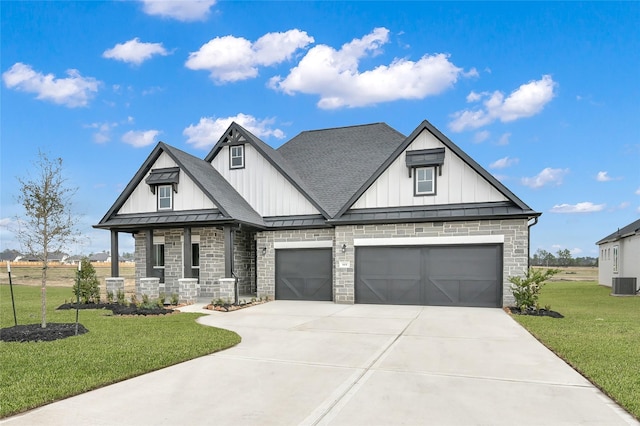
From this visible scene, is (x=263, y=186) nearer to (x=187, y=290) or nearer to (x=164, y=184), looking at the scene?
(x=164, y=184)

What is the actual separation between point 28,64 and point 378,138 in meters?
16.1

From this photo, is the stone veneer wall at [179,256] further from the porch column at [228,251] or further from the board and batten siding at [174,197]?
the porch column at [228,251]

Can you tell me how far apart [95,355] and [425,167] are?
41.5 ft

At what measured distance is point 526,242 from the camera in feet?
49.3

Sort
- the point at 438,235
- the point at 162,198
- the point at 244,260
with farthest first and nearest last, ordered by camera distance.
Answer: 1. the point at 244,260
2. the point at 162,198
3. the point at 438,235

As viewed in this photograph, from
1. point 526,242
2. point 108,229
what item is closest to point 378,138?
point 526,242

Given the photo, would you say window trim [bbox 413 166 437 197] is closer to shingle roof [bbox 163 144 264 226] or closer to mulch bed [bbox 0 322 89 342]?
shingle roof [bbox 163 144 264 226]

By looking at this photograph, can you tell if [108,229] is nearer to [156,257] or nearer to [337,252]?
[156,257]

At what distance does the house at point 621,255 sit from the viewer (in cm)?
2445

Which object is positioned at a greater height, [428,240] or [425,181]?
[425,181]

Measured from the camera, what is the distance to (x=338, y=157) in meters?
22.3

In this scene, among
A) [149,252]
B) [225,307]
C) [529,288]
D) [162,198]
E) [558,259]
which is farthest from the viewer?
[558,259]

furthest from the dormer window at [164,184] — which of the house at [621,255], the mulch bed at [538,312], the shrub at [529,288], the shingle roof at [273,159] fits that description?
the house at [621,255]

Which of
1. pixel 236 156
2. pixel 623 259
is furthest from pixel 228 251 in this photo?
pixel 623 259
